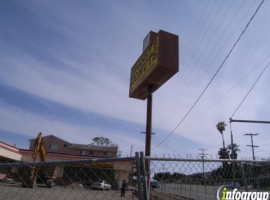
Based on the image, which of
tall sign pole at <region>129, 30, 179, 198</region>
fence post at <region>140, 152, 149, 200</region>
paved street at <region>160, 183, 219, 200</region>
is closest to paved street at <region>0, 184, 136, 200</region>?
paved street at <region>160, 183, 219, 200</region>

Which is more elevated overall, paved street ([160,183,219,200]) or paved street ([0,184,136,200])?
paved street ([160,183,219,200])

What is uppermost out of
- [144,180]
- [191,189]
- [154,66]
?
[154,66]

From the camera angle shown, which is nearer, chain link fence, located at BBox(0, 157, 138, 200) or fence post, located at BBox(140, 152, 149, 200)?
fence post, located at BBox(140, 152, 149, 200)

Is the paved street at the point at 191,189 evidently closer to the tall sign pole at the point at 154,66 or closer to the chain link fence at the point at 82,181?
the chain link fence at the point at 82,181

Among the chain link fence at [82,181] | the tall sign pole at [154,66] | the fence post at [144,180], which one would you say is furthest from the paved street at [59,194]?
the fence post at [144,180]

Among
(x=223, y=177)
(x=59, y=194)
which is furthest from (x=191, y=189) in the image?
(x=59, y=194)

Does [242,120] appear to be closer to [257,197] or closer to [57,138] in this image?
[257,197]

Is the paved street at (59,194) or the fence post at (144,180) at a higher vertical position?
the fence post at (144,180)

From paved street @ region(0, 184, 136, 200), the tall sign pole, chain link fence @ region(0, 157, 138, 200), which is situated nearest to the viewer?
chain link fence @ region(0, 157, 138, 200)

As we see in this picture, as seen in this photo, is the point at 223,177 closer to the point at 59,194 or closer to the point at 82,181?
the point at 82,181

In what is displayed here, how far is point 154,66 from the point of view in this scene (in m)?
6.67

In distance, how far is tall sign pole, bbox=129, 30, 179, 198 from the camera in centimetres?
657

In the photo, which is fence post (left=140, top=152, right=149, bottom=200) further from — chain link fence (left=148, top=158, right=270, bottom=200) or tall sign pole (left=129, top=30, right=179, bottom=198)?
tall sign pole (left=129, top=30, right=179, bottom=198)

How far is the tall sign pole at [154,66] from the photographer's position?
6.57 metres
